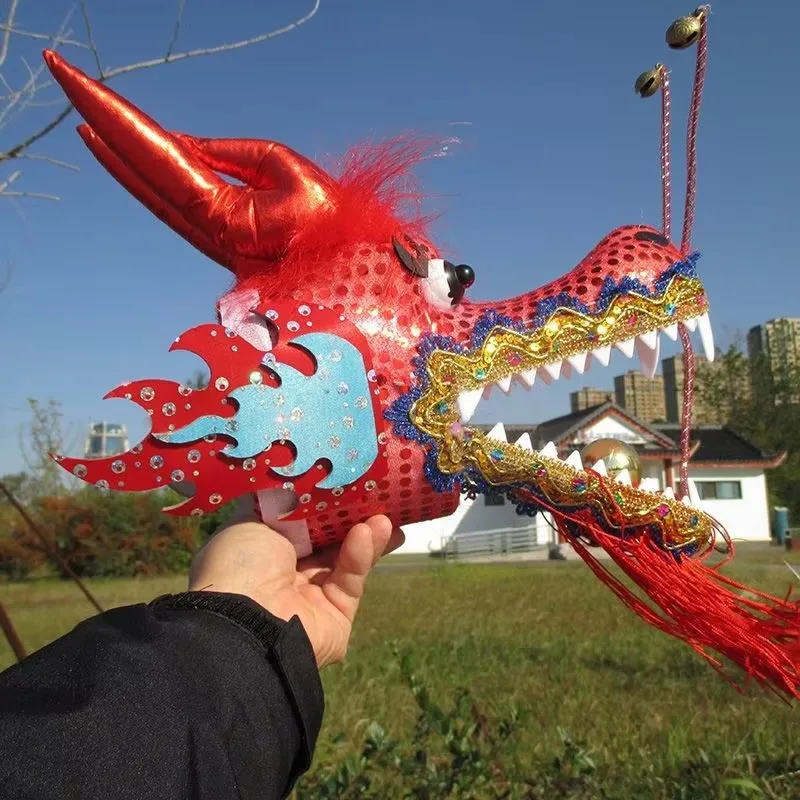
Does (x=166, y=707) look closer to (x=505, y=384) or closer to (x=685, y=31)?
(x=505, y=384)

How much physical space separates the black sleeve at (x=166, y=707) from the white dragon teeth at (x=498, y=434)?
49 cm

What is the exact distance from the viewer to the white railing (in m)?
20.3

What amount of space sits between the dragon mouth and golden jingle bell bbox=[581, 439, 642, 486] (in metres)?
0.04

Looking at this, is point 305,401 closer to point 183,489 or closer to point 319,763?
point 183,489

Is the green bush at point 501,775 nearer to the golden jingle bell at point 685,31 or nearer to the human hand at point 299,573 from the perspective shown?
the human hand at point 299,573

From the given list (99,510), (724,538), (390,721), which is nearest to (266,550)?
→ (724,538)

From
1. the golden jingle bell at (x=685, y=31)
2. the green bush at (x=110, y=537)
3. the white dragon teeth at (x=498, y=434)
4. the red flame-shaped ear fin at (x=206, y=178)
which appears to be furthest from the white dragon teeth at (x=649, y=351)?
the green bush at (x=110, y=537)

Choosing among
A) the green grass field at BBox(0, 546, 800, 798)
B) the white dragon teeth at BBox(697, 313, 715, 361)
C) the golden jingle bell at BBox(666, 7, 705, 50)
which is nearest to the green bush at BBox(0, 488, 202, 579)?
the green grass field at BBox(0, 546, 800, 798)

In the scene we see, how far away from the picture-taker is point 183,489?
4.24 feet

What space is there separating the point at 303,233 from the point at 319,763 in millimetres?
2031

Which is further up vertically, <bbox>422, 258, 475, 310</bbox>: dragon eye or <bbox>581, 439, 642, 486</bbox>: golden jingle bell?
<bbox>422, 258, 475, 310</bbox>: dragon eye

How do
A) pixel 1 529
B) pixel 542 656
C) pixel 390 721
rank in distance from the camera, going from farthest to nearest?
pixel 1 529
pixel 542 656
pixel 390 721

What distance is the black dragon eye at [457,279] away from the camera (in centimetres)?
143

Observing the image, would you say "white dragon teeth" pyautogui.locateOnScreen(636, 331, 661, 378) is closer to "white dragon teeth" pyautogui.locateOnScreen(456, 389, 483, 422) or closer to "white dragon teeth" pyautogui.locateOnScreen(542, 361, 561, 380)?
"white dragon teeth" pyautogui.locateOnScreen(542, 361, 561, 380)
